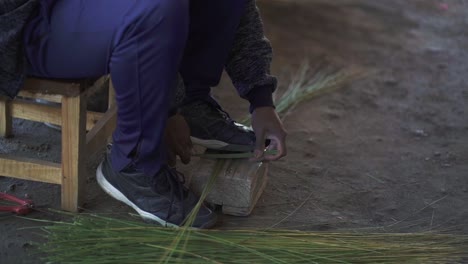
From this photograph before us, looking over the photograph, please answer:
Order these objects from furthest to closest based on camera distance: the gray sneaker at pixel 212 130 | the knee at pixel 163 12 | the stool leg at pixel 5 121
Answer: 1. the stool leg at pixel 5 121
2. the gray sneaker at pixel 212 130
3. the knee at pixel 163 12

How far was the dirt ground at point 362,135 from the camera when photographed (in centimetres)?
230

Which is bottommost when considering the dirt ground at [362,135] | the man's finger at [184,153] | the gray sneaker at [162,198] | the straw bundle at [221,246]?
the dirt ground at [362,135]

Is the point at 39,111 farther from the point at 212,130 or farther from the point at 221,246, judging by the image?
the point at 221,246

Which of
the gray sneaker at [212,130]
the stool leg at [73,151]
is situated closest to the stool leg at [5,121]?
the stool leg at [73,151]

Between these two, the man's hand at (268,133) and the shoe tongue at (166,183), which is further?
the man's hand at (268,133)

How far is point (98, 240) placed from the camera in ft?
6.36

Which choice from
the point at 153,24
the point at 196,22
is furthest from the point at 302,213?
the point at 153,24

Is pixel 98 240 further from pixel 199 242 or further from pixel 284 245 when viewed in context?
pixel 284 245

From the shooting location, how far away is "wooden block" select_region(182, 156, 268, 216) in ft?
7.32

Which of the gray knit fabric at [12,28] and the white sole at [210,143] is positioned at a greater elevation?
the gray knit fabric at [12,28]

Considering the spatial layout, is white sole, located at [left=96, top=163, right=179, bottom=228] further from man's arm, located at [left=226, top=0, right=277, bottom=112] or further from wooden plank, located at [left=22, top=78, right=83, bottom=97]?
man's arm, located at [left=226, top=0, right=277, bottom=112]

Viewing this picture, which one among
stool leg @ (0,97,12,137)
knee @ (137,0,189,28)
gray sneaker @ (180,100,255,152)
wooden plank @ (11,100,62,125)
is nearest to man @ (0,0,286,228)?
knee @ (137,0,189,28)

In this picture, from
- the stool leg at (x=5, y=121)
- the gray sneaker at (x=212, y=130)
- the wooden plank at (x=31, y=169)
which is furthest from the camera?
the stool leg at (x=5, y=121)

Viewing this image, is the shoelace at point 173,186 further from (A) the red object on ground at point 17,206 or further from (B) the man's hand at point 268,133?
(A) the red object on ground at point 17,206
